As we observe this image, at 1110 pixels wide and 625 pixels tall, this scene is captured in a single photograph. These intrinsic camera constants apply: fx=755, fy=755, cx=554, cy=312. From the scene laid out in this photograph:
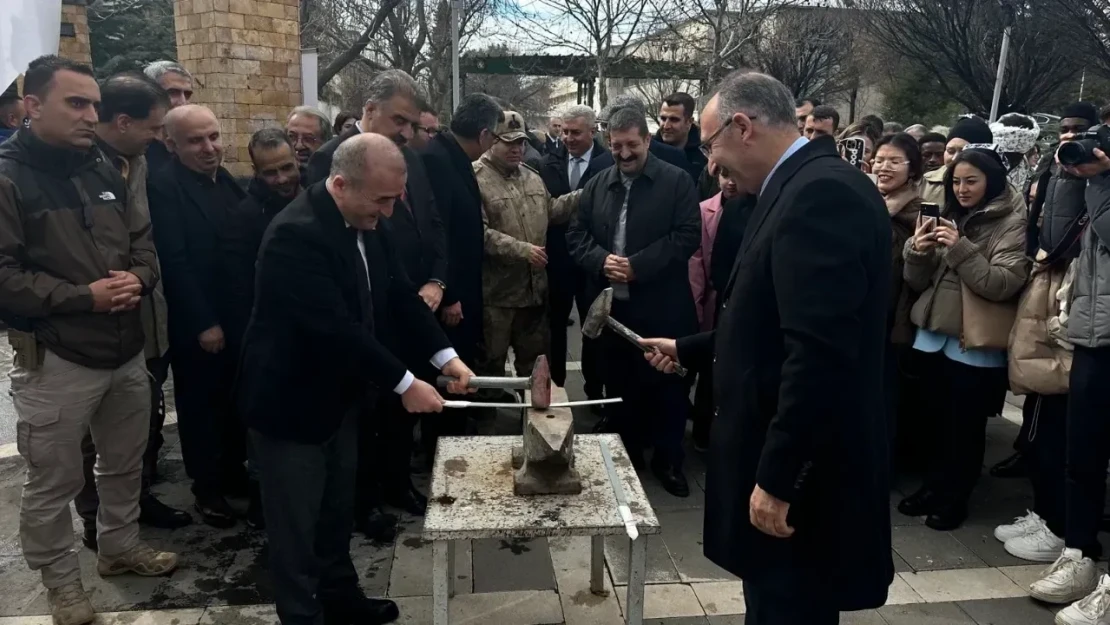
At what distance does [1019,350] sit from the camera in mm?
3457

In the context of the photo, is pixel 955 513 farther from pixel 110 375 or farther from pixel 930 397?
pixel 110 375

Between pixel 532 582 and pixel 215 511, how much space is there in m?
1.68

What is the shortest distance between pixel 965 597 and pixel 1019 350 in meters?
1.13

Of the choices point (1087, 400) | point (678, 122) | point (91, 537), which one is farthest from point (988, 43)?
point (91, 537)

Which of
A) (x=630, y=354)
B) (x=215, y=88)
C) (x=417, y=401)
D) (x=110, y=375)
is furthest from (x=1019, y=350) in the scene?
(x=215, y=88)

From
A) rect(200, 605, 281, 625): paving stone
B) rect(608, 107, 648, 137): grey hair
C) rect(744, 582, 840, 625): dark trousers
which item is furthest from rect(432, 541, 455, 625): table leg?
rect(608, 107, 648, 137): grey hair

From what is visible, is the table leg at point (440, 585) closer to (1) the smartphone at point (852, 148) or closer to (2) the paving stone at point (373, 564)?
(2) the paving stone at point (373, 564)

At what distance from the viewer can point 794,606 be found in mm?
2049

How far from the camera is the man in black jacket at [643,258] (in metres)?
4.13

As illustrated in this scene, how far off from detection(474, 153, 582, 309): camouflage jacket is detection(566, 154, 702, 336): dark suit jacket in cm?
45

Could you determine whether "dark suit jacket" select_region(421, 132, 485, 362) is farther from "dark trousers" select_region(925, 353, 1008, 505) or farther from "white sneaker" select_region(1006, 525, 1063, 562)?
"white sneaker" select_region(1006, 525, 1063, 562)

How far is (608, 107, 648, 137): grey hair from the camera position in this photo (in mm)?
4105

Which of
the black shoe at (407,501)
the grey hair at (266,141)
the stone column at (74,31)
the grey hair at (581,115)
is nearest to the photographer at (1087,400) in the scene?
the black shoe at (407,501)

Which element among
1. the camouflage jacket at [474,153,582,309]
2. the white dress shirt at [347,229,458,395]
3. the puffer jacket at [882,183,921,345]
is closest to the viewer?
the white dress shirt at [347,229,458,395]
